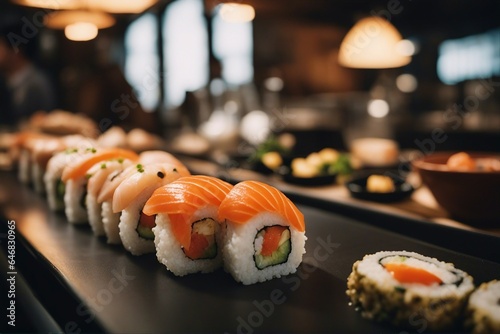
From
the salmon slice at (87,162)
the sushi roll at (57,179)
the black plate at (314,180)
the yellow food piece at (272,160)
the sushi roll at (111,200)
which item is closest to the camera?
the sushi roll at (111,200)

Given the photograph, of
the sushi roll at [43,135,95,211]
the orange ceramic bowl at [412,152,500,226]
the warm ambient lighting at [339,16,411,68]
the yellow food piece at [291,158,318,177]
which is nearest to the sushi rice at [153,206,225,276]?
the orange ceramic bowl at [412,152,500,226]

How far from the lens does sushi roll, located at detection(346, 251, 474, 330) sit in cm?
123

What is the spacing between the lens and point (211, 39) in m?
Answer: 9.91

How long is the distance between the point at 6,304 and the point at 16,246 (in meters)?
0.31

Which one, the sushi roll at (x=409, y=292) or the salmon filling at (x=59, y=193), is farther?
the salmon filling at (x=59, y=193)

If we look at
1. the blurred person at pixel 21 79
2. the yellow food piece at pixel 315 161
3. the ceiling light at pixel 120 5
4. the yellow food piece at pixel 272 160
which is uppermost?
the ceiling light at pixel 120 5

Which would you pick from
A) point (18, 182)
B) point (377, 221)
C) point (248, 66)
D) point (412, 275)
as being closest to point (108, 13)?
point (18, 182)

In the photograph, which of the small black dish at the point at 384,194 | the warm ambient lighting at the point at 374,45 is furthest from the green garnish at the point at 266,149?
the warm ambient lighting at the point at 374,45

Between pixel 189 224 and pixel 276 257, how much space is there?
1.17 ft

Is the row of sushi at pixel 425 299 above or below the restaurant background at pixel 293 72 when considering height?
below

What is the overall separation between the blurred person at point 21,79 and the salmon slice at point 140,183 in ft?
17.5

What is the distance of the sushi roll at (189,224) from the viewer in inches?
63.8

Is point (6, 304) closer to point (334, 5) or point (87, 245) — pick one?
point (87, 245)

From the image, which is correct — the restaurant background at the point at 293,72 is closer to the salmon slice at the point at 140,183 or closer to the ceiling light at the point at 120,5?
the ceiling light at the point at 120,5
